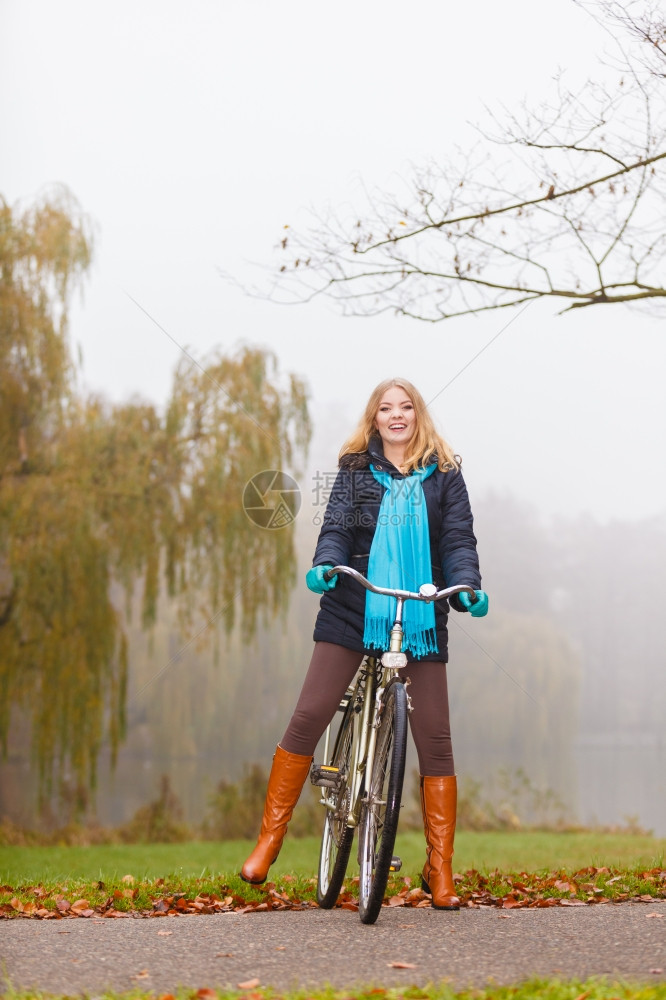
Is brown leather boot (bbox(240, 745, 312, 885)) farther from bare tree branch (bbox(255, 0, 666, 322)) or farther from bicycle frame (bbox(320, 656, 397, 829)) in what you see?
bare tree branch (bbox(255, 0, 666, 322))

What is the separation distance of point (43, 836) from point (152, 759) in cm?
165

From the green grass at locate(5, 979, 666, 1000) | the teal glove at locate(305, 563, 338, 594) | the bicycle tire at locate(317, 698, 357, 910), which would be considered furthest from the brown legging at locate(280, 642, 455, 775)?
the green grass at locate(5, 979, 666, 1000)

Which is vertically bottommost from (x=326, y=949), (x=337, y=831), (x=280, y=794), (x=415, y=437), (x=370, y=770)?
(x=326, y=949)

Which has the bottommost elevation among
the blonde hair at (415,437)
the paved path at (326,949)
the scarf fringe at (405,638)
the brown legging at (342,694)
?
the paved path at (326,949)

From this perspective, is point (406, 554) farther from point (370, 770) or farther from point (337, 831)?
point (337, 831)

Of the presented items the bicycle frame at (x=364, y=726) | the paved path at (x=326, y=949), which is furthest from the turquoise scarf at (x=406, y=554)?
the paved path at (x=326, y=949)

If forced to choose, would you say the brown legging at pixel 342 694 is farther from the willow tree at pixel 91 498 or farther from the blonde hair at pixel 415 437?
the willow tree at pixel 91 498

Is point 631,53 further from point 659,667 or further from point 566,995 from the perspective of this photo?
point 659,667

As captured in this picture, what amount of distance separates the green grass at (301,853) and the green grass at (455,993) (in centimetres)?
495

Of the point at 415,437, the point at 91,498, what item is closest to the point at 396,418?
the point at 415,437

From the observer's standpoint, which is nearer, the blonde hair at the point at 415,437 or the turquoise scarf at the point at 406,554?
the turquoise scarf at the point at 406,554

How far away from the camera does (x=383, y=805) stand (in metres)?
2.94

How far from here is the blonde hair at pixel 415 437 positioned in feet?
10.8

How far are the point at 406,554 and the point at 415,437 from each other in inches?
16.7
